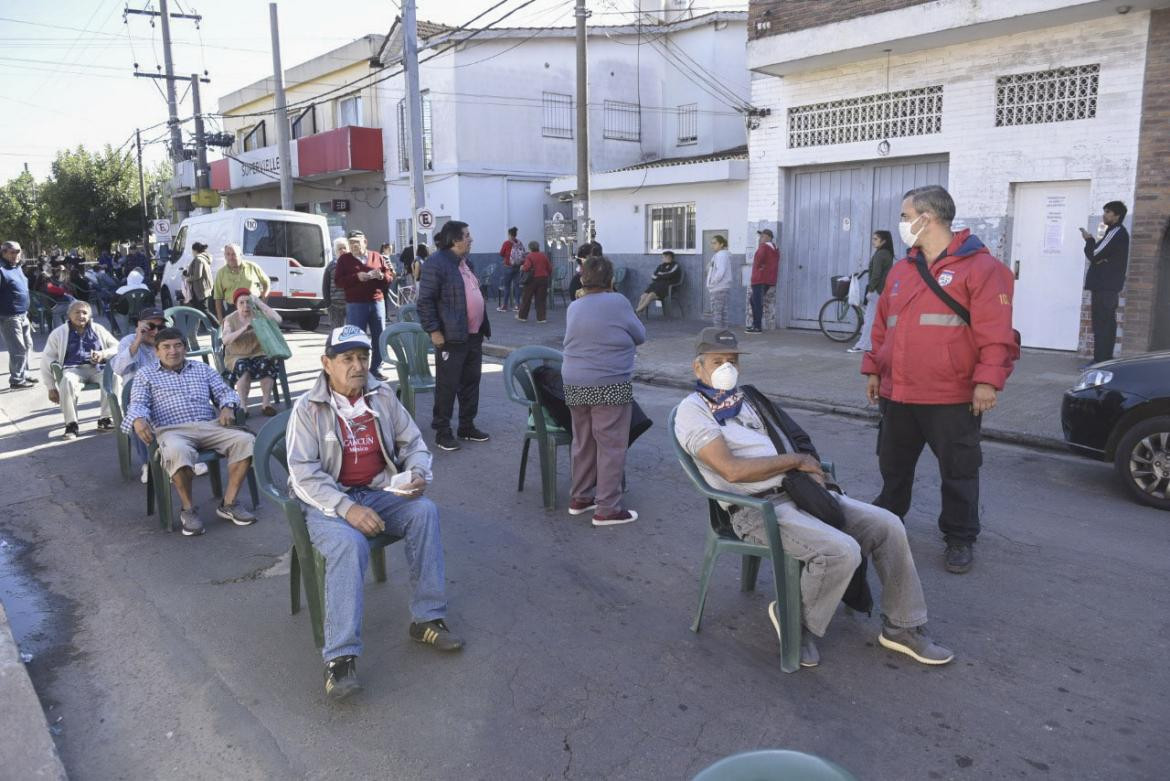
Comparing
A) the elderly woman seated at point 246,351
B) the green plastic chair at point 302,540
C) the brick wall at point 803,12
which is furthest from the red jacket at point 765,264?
the green plastic chair at point 302,540

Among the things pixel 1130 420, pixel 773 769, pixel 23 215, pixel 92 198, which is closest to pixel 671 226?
pixel 1130 420

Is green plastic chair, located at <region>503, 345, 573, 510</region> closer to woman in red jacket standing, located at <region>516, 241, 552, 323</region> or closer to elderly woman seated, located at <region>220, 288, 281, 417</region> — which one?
elderly woman seated, located at <region>220, 288, 281, 417</region>

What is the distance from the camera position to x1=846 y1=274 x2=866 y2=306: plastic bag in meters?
13.3

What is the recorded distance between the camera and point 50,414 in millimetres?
9742

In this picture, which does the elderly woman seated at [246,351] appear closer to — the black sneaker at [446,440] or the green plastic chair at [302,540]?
the black sneaker at [446,440]

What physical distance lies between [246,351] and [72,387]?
1.58 metres

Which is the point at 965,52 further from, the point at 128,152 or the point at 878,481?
the point at 128,152

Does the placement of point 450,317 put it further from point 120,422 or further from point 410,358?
point 120,422

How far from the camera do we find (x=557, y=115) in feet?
81.5

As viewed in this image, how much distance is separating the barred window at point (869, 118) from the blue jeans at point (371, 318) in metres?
7.92

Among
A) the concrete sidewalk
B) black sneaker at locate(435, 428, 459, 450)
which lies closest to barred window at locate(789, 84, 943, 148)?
the concrete sidewalk

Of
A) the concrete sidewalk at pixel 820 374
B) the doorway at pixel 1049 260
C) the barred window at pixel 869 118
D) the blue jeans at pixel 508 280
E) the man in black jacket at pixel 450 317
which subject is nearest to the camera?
the man in black jacket at pixel 450 317

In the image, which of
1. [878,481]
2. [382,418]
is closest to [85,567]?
[382,418]

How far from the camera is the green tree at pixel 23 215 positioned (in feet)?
172
